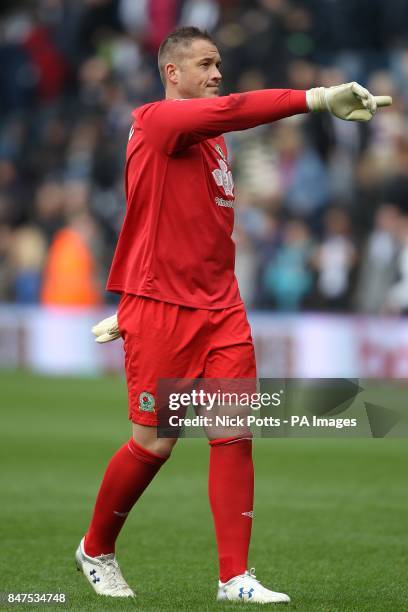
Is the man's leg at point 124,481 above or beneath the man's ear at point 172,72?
beneath

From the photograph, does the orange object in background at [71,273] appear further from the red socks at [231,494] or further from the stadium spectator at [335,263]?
the red socks at [231,494]

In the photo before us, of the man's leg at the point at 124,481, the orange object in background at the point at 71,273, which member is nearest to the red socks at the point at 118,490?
the man's leg at the point at 124,481

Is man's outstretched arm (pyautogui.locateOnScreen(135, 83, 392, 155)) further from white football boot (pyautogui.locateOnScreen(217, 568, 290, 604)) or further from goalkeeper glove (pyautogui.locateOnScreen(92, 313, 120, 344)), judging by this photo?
white football boot (pyautogui.locateOnScreen(217, 568, 290, 604))

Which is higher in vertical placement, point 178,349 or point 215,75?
point 215,75

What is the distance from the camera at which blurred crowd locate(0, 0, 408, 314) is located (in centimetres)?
1772

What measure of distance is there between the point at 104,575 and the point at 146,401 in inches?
33.5

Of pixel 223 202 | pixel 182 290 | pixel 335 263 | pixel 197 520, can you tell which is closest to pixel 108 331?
pixel 182 290

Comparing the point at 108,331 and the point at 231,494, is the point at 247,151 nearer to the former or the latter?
the point at 108,331

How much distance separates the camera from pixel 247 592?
5711mm

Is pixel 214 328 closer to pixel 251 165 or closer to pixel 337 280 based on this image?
pixel 337 280

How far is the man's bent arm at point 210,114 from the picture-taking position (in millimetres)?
5547

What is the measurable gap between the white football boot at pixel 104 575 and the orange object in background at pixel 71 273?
13.1 metres

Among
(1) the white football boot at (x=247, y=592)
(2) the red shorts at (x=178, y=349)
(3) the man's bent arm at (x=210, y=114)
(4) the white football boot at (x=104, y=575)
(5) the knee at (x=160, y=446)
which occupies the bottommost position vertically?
(4) the white football boot at (x=104, y=575)

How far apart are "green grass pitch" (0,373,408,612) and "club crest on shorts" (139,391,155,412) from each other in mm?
804
